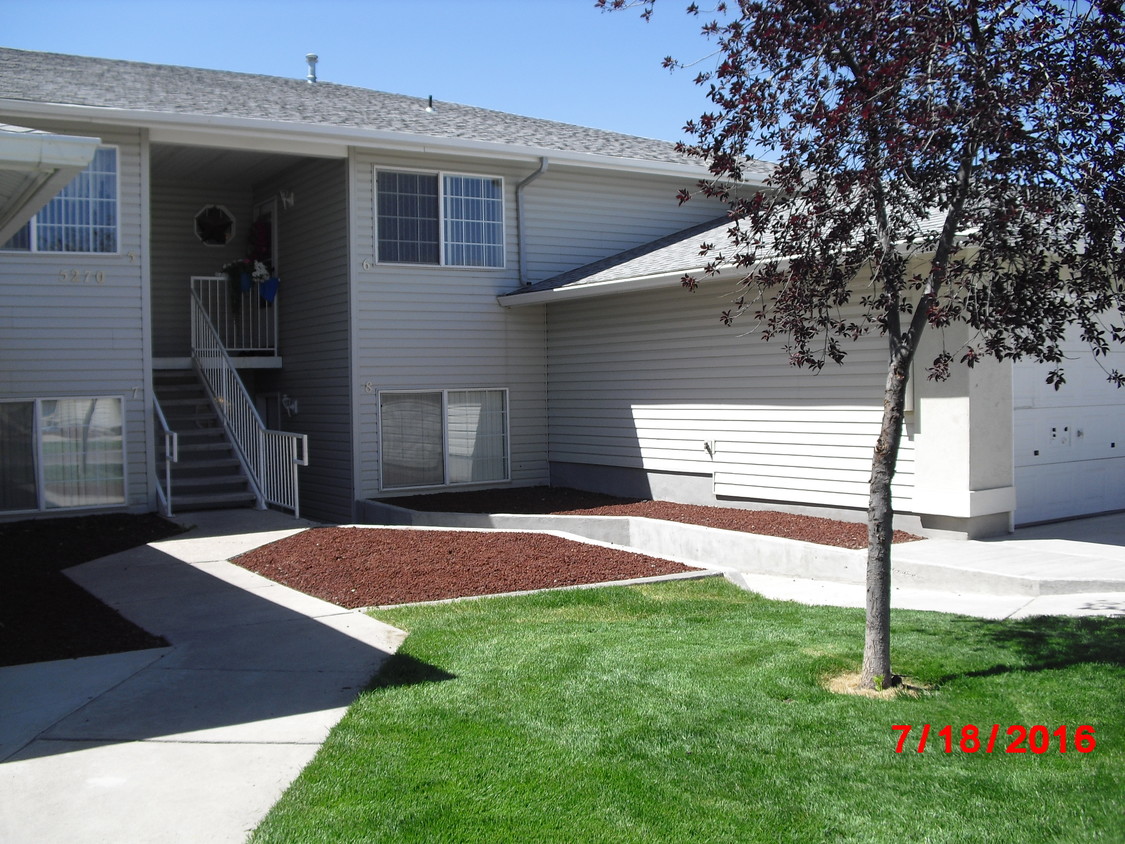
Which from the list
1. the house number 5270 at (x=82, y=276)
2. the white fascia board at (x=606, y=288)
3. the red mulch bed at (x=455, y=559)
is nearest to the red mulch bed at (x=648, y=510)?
the red mulch bed at (x=455, y=559)

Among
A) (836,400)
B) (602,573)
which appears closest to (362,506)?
(602,573)

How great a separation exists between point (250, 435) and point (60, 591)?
539 cm

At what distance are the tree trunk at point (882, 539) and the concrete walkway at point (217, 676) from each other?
2307 mm

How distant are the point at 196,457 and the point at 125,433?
4.92 ft

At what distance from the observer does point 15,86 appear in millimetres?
11961

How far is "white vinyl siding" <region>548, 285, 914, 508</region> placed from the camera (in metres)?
11.1

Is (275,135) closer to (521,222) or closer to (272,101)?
(272,101)

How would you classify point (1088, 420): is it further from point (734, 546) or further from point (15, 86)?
point (15, 86)

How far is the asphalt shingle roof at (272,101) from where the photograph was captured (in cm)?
1252

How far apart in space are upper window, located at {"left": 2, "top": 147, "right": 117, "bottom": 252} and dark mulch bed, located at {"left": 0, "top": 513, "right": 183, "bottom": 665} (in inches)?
130

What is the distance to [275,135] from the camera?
1289 cm

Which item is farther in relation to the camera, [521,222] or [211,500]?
[521,222]
